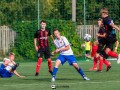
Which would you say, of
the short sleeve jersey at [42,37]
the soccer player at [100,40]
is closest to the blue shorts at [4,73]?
the short sleeve jersey at [42,37]

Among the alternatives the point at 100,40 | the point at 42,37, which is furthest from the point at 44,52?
the point at 100,40

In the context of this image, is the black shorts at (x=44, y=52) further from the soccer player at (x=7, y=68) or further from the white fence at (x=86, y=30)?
the white fence at (x=86, y=30)

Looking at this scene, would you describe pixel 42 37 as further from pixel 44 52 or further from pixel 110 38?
pixel 110 38

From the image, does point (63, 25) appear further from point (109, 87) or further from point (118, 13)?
point (109, 87)

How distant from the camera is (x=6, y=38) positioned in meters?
35.7

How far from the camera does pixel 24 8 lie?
123ft

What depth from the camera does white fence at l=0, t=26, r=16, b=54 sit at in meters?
35.3

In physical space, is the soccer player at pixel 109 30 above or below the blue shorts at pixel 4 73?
above

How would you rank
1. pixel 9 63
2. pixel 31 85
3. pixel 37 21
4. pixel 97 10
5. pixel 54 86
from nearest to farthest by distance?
pixel 54 86, pixel 31 85, pixel 9 63, pixel 37 21, pixel 97 10

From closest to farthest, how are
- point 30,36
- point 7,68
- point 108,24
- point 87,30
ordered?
point 108,24
point 7,68
point 30,36
point 87,30

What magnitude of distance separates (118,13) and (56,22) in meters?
4.22

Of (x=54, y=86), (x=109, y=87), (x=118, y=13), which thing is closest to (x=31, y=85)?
(x=54, y=86)

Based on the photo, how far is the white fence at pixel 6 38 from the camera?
35.3m

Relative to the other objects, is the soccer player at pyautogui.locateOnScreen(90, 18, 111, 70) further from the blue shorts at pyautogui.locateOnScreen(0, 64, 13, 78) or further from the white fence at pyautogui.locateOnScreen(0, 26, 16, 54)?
the white fence at pyautogui.locateOnScreen(0, 26, 16, 54)
